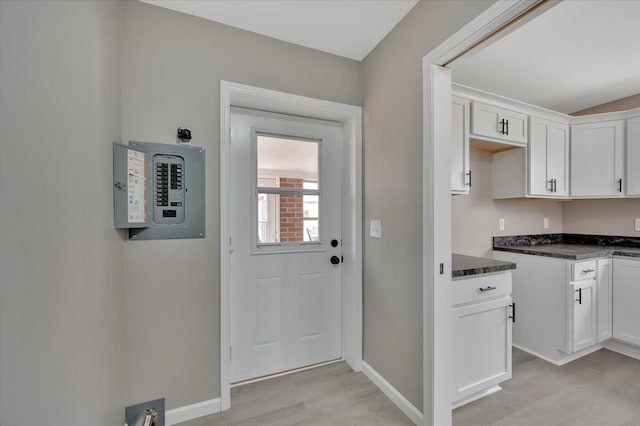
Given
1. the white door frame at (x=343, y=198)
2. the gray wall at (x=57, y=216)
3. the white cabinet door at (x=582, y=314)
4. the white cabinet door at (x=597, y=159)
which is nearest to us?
the gray wall at (x=57, y=216)

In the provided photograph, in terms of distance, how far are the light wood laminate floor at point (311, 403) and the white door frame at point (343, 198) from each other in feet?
0.43

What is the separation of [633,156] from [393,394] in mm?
3206

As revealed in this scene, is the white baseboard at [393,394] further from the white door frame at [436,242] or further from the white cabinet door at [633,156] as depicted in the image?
the white cabinet door at [633,156]

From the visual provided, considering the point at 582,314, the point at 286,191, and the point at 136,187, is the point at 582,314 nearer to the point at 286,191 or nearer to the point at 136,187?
the point at 286,191

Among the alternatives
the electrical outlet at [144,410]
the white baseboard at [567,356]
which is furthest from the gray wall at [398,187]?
the white baseboard at [567,356]

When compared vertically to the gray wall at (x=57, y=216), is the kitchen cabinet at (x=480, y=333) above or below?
below

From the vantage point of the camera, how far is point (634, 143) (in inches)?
103

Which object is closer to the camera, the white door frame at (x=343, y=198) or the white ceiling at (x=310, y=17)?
the white ceiling at (x=310, y=17)

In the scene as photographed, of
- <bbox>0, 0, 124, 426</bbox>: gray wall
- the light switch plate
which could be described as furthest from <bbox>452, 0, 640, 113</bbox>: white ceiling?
<bbox>0, 0, 124, 426</bbox>: gray wall

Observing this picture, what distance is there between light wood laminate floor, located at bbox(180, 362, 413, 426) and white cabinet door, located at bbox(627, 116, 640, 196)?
121 inches

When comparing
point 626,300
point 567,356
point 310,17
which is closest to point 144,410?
point 310,17

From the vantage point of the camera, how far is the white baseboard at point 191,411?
1642 mm

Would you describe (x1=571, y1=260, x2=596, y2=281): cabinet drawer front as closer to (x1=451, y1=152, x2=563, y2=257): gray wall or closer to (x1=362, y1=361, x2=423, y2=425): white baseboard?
(x1=451, y1=152, x2=563, y2=257): gray wall

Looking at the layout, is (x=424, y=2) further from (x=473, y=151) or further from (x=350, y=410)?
(x=350, y=410)
